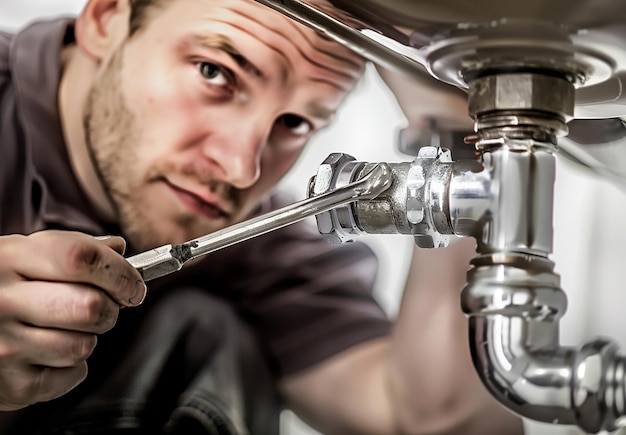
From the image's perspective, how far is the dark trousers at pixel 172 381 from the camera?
2.83 ft

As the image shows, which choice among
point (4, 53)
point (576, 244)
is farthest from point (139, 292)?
point (576, 244)

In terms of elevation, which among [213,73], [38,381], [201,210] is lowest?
[38,381]

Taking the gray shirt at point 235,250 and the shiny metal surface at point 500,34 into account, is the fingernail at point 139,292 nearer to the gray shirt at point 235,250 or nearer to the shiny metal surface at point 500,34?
the shiny metal surface at point 500,34

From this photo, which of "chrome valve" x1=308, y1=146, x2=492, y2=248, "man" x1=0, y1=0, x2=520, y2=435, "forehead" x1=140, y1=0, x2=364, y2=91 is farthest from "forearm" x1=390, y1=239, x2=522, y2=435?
"chrome valve" x1=308, y1=146, x2=492, y2=248

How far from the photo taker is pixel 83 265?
56 centimetres

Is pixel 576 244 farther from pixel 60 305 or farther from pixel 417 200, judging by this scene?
pixel 60 305

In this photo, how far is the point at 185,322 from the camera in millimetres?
909

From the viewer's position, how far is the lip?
0.89 m

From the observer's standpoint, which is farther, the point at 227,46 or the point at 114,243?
the point at 227,46

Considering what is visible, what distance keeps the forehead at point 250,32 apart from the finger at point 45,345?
0.38m

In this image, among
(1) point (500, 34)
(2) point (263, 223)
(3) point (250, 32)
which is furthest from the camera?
(3) point (250, 32)

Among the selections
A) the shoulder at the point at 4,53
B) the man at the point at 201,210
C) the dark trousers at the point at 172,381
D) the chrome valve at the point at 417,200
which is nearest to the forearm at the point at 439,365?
the man at the point at 201,210

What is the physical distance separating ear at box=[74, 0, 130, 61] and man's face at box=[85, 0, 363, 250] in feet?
0.05

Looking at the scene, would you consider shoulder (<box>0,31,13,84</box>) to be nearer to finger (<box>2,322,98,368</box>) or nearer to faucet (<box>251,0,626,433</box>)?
finger (<box>2,322,98,368</box>)
